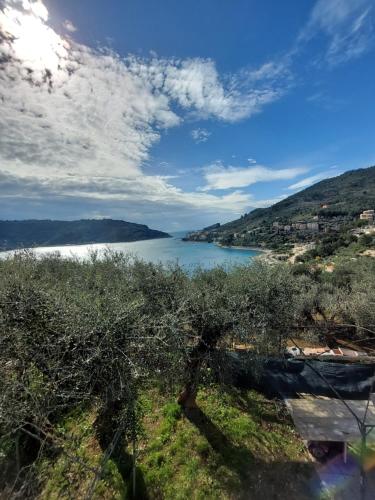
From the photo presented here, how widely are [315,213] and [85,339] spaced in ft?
405

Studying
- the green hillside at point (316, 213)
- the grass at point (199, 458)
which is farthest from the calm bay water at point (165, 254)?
the green hillside at point (316, 213)

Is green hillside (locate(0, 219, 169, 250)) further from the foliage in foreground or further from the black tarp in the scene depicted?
the black tarp

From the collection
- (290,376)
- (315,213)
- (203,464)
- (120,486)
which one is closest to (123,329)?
(120,486)

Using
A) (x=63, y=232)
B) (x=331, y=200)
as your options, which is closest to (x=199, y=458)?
(x=63, y=232)

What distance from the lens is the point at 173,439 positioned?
22.3 ft

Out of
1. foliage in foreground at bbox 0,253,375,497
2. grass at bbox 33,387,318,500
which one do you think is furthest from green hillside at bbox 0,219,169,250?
grass at bbox 33,387,318,500

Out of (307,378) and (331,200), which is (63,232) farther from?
(331,200)

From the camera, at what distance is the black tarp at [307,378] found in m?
8.45

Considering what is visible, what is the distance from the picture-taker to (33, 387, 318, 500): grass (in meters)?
5.57

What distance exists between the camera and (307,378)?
8.63 meters

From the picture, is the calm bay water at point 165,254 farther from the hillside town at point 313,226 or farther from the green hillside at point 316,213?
the hillside town at point 313,226

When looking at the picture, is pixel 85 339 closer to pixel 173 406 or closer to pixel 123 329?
pixel 123 329

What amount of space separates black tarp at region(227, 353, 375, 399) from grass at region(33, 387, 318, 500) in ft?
2.56

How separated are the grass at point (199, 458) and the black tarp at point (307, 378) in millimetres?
781
